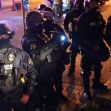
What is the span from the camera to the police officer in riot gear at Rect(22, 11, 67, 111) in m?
6.35

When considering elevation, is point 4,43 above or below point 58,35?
above

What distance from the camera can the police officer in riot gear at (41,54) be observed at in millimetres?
6346

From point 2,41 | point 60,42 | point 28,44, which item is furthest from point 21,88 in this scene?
point 60,42

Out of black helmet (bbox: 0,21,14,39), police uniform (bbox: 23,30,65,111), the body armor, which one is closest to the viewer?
the body armor

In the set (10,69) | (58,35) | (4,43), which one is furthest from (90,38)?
(10,69)

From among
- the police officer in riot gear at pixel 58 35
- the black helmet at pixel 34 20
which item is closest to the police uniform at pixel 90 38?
the police officer in riot gear at pixel 58 35

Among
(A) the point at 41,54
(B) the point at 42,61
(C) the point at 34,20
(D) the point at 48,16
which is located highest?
(C) the point at 34,20

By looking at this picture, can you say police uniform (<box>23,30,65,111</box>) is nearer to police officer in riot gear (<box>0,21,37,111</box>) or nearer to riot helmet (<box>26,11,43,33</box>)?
riot helmet (<box>26,11,43,33</box>)

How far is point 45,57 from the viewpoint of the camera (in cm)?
636

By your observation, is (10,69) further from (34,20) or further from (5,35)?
(34,20)

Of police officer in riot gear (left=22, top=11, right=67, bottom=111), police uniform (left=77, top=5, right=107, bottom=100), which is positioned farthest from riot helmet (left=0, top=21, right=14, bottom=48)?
police uniform (left=77, top=5, right=107, bottom=100)

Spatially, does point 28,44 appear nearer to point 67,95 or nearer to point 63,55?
point 63,55

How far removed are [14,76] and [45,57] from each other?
1226mm

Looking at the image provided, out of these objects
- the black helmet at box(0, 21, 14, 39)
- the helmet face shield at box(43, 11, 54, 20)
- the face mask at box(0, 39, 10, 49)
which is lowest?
the helmet face shield at box(43, 11, 54, 20)
